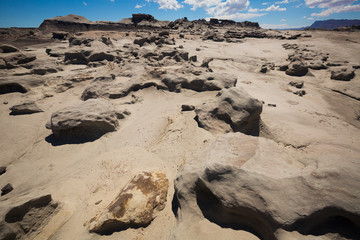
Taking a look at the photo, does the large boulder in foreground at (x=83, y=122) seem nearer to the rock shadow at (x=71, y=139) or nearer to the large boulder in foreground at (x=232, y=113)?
the rock shadow at (x=71, y=139)

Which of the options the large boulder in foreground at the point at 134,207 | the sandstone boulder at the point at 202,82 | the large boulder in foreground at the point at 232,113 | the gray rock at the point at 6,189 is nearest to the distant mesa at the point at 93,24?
the sandstone boulder at the point at 202,82

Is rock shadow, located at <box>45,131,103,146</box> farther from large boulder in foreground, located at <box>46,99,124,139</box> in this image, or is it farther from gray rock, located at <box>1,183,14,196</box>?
gray rock, located at <box>1,183,14,196</box>

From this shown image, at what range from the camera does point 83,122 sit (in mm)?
3910

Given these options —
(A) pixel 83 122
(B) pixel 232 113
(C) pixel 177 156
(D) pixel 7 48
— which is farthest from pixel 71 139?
(D) pixel 7 48

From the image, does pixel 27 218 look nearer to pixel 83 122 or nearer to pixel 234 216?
pixel 83 122

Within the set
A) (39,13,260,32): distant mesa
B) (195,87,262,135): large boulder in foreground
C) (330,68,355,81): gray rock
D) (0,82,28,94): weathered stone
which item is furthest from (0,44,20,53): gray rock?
(39,13,260,32): distant mesa

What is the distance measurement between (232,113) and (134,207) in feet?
8.81

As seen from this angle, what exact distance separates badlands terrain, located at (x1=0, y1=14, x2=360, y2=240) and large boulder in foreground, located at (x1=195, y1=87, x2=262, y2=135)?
0.03 metres

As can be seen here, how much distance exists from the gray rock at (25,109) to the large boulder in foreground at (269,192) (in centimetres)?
523

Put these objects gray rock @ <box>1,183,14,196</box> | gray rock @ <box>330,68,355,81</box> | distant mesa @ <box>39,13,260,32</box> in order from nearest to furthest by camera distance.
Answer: gray rock @ <box>1,183,14,196</box> < gray rock @ <box>330,68,355,81</box> < distant mesa @ <box>39,13,260,32</box>

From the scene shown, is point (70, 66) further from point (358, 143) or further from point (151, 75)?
point (358, 143)

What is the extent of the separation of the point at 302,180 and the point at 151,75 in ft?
19.9

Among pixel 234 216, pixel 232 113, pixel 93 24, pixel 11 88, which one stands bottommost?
pixel 234 216

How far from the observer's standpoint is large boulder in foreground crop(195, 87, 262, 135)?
12.3 ft
